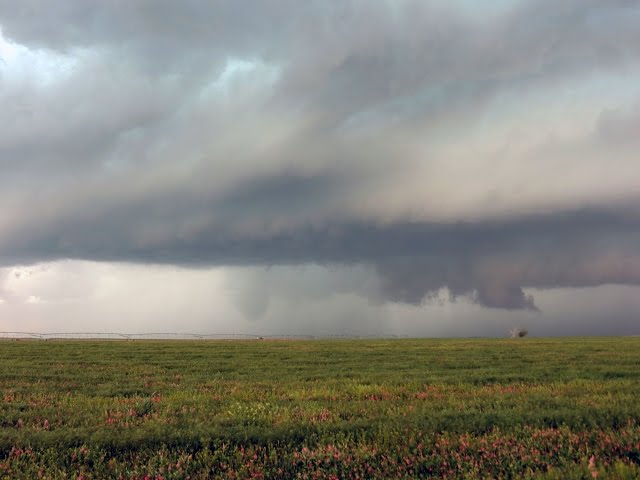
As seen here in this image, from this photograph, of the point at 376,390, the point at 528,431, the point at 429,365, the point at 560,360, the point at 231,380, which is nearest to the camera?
the point at 528,431

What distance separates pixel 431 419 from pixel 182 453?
5264 mm

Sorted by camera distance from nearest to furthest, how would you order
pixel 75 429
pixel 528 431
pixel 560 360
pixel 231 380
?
pixel 528 431 < pixel 75 429 < pixel 231 380 < pixel 560 360

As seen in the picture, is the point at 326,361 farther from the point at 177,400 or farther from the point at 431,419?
the point at 431,419

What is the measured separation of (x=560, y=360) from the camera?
90.9ft

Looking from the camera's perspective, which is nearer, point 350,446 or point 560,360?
point 350,446

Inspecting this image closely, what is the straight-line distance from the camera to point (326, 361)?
29.3m

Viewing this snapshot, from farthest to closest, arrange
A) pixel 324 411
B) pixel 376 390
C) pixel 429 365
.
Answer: pixel 429 365 → pixel 376 390 → pixel 324 411

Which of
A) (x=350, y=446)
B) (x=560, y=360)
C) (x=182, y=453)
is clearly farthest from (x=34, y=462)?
(x=560, y=360)

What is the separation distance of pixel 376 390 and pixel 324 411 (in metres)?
4.25

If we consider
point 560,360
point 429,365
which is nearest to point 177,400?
point 429,365

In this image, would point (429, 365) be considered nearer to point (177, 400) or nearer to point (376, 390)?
point (376, 390)

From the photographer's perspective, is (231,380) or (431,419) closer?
(431,419)

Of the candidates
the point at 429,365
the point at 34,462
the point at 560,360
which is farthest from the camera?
the point at 560,360

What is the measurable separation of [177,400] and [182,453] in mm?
5884
